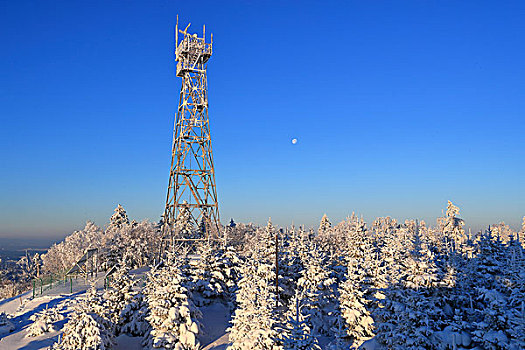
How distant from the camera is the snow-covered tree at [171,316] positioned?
1759cm

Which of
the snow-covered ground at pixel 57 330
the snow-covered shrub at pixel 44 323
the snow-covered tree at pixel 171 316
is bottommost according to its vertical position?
the snow-covered ground at pixel 57 330

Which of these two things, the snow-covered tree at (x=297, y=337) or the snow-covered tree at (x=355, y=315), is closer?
the snow-covered tree at (x=297, y=337)

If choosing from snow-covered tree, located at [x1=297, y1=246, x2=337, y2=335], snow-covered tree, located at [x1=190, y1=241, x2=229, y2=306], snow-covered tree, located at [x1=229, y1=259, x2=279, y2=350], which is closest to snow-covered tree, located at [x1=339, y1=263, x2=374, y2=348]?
snow-covered tree, located at [x1=297, y1=246, x2=337, y2=335]

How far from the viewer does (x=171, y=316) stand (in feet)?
58.1

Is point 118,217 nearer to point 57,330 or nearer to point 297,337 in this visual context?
point 57,330

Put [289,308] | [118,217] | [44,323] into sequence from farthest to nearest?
[118,217] → [44,323] → [289,308]

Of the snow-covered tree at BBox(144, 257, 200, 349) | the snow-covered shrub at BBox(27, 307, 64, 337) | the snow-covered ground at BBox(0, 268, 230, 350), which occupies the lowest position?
Result: the snow-covered ground at BBox(0, 268, 230, 350)

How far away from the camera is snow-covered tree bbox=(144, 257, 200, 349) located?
57.7 ft

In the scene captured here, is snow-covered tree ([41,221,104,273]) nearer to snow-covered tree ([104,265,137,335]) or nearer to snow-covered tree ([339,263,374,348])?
snow-covered tree ([104,265,137,335])

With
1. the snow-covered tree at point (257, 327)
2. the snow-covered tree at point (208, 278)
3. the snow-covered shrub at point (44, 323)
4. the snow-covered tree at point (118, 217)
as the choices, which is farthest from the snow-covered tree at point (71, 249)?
the snow-covered tree at point (257, 327)

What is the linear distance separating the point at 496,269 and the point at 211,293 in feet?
71.4

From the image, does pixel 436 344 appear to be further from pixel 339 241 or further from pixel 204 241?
pixel 339 241

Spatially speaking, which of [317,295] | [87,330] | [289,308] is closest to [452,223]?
[317,295]

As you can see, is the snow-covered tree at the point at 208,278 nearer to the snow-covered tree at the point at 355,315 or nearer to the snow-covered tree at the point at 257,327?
the snow-covered tree at the point at 355,315
